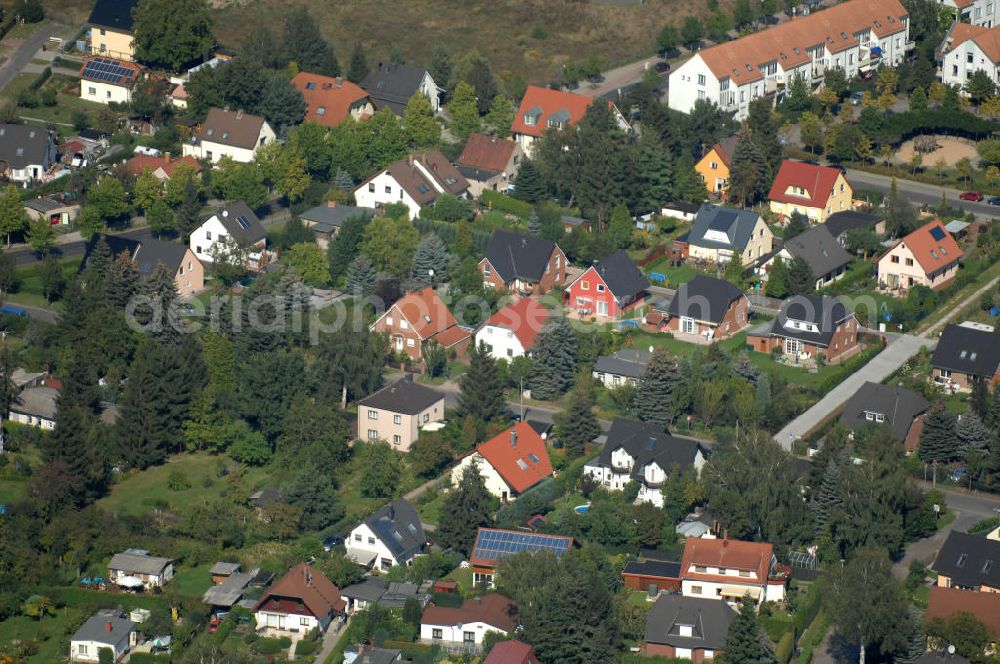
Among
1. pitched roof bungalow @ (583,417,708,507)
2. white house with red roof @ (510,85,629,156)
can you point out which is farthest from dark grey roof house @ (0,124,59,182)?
pitched roof bungalow @ (583,417,708,507)

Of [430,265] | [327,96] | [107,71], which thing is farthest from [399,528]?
[107,71]

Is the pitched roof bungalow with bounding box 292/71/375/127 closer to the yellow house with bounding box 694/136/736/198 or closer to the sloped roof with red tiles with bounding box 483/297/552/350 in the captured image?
the yellow house with bounding box 694/136/736/198

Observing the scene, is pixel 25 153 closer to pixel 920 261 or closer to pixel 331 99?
pixel 331 99

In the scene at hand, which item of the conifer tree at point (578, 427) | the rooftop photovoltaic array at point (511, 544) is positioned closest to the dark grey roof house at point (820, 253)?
the conifer tree at point (578, 427)

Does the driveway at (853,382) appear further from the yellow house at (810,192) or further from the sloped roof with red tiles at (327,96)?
the sloped roof with red tiles at (327,96)

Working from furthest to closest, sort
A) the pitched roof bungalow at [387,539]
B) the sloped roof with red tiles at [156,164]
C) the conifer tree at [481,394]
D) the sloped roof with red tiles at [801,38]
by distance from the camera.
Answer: the sloped roof with red tiles at [801,38] < the sloped roof with red tiles at [156,164] < the conifer tree at [481,394] < the pitched roof bungalow at [387,539]

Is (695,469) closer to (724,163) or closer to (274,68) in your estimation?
(724,163)

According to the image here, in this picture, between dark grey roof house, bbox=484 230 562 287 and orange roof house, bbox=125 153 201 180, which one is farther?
orange roof house, bbox=125 153 201 180
